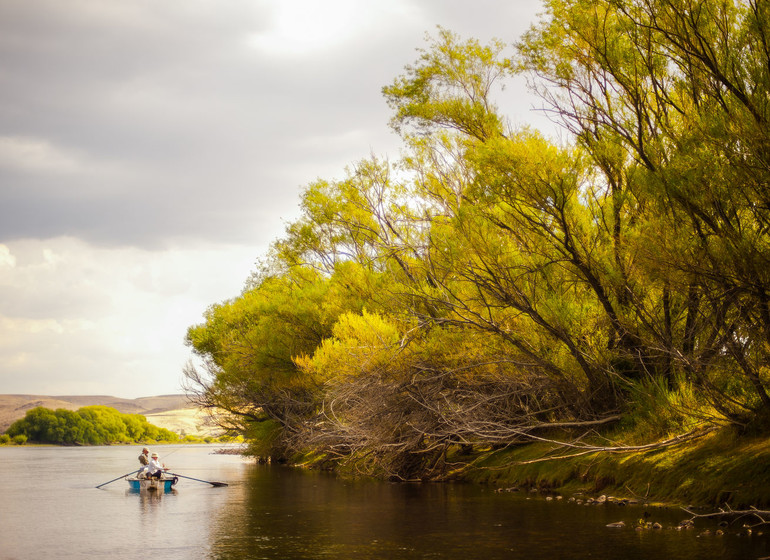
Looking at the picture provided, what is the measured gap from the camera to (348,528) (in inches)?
617

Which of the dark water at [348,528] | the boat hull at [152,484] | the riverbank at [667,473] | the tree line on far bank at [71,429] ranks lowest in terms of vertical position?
the tree line on far bank at [71,429]

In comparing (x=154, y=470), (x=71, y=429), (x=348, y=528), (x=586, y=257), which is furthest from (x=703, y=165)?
(x=71, y=429)

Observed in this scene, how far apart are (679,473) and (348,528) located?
23.6 ft

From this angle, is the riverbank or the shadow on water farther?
the riverbank

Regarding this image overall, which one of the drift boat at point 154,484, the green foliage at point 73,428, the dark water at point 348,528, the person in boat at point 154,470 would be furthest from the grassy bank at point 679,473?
the green foliage at point 73,428

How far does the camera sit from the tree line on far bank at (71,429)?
125 meters

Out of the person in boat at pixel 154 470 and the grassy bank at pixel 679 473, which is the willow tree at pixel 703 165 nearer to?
the grassy bank at pixel 679 473

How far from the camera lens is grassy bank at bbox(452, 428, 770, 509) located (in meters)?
14.3

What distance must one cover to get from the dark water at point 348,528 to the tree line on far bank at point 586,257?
7.20 feet

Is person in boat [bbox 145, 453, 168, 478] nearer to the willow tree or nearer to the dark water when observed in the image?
the dark water

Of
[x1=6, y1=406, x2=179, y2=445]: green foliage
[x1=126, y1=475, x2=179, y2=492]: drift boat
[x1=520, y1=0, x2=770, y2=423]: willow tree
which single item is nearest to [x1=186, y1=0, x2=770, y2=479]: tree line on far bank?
[x1=520, y1=0, x2=770, y2=423]: willow tree

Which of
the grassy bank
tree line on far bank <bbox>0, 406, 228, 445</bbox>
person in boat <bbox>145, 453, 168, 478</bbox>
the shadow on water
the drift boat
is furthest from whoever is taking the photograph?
tree line on far bank <bbox>0, 406, 228, 445</bbox>

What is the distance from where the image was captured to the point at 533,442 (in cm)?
2402

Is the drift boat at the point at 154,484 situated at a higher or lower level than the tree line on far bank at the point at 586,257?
lower
